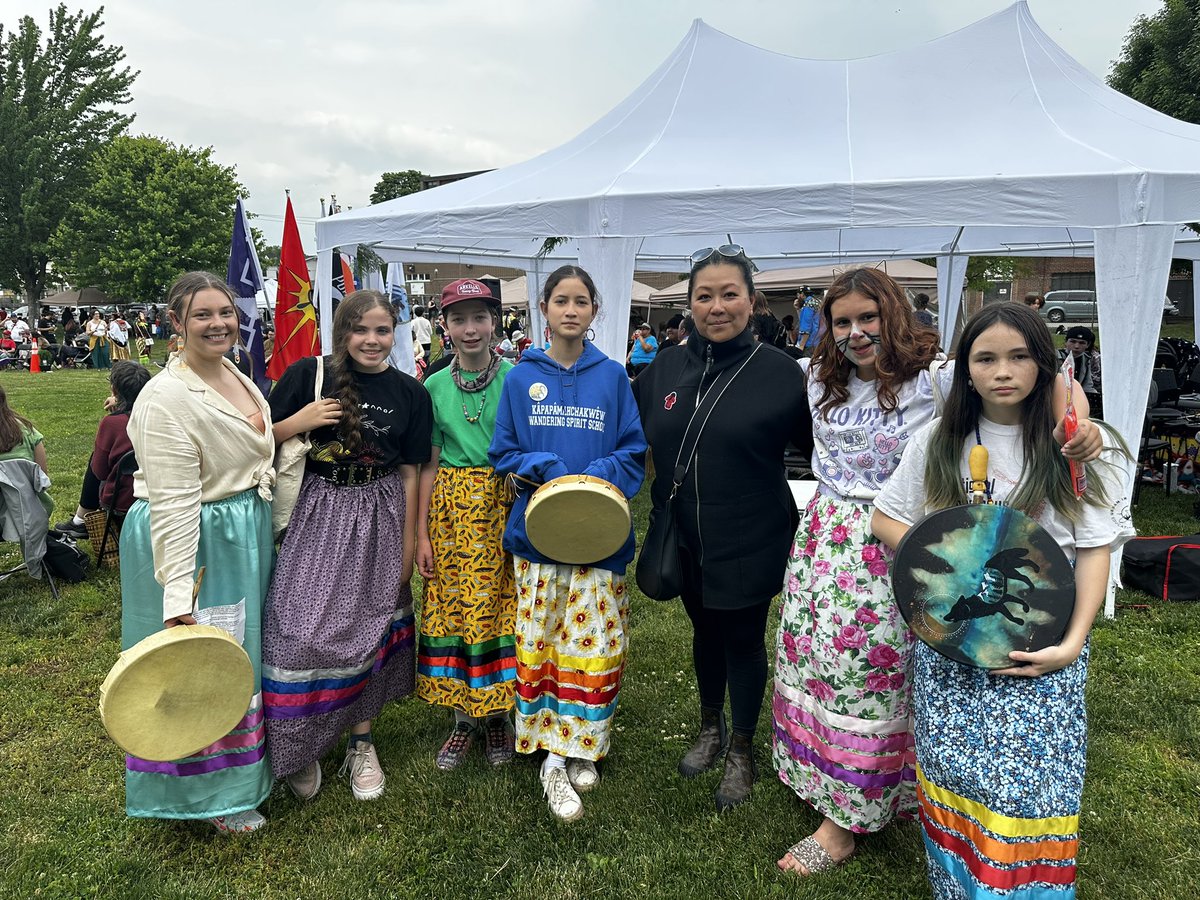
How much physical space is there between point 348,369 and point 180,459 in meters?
0.59

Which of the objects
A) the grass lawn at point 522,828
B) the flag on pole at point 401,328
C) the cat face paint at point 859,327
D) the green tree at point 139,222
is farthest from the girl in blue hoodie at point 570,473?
the green tree at point 139,222

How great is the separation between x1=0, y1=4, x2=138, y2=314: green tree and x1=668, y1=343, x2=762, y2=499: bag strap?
3971 centimetres

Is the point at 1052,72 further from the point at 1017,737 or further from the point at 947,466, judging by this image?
the point at 1017,737

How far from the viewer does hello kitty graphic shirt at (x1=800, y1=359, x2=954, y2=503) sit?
207cm

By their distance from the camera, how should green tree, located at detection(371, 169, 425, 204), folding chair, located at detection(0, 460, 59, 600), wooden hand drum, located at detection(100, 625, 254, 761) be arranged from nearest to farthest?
1. wooden hand drum, located at detection(100, 625, 254, 761)
2. folding chair, located at detection(0, 460, 59, 600)
3. green tree, located at detection(371, 169, 425, 204)

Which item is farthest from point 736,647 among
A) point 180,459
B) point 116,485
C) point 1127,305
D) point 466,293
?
point 116,485

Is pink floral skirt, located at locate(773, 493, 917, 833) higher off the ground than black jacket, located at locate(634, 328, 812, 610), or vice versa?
black jacket, located at locate(634, 328, 812, 610)

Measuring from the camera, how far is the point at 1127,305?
13.5ft

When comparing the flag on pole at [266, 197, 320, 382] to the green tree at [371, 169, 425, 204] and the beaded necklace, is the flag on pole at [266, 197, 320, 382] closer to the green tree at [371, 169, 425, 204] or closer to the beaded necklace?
the beaded necklace

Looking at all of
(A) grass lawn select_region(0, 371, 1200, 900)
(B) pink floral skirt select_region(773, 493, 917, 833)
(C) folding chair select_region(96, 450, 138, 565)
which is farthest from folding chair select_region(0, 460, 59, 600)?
(B) pink floral skirt select_region(773, 493, 917, 833)

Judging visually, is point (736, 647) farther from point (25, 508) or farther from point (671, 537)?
point (25, 508)

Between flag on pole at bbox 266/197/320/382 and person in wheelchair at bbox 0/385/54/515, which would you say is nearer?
person in wheelchair at bbox 0/385/54/515

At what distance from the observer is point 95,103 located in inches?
1344

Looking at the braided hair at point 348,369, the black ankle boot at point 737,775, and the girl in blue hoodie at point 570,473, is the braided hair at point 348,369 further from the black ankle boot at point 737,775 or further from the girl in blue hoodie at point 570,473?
the black ankle boot at point 737,775
